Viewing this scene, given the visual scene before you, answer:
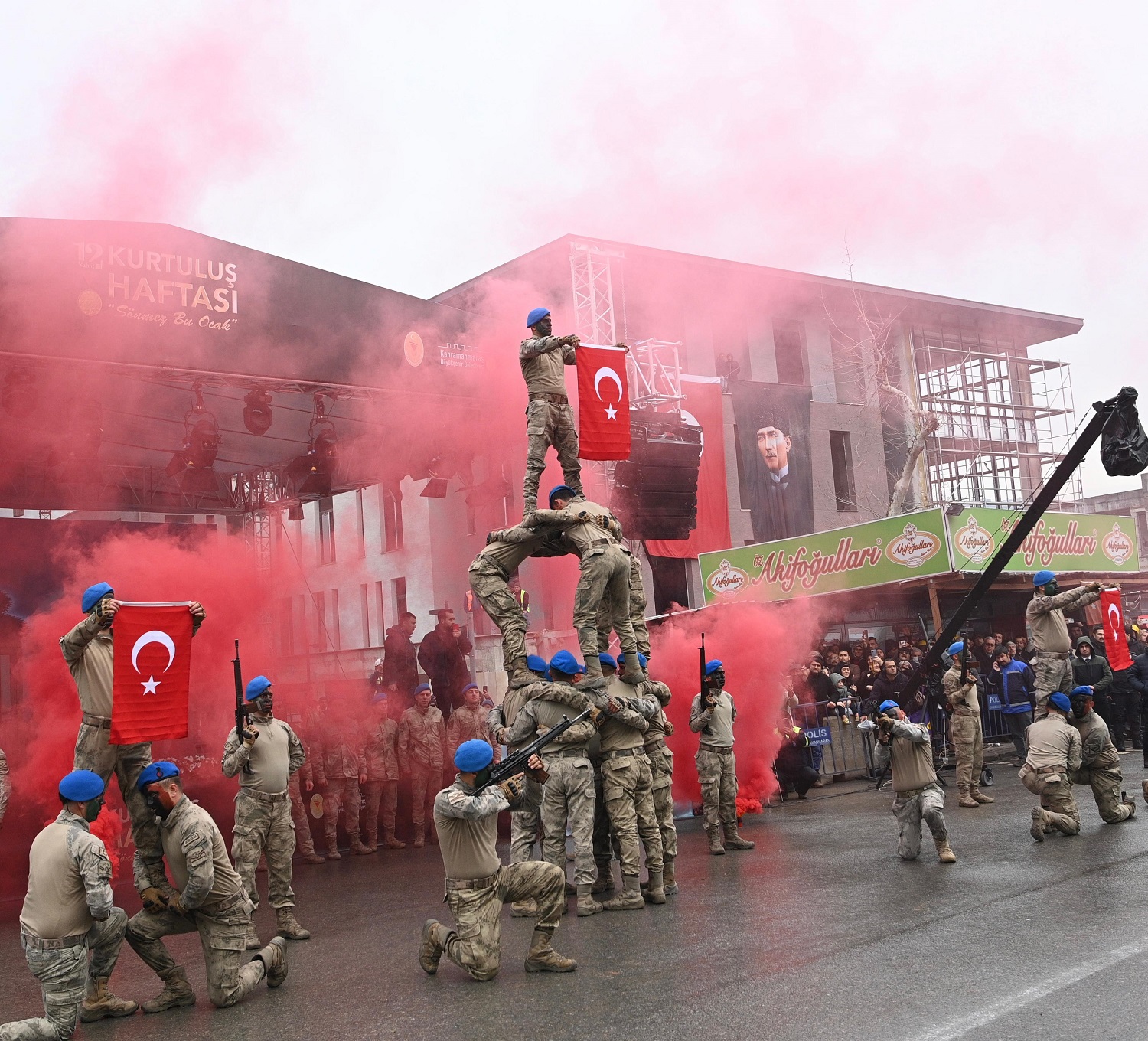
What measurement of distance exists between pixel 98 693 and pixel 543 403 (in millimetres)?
4481

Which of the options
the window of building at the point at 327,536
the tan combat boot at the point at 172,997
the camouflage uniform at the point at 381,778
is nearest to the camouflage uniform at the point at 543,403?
the camouflage uniform at the point at 381,778

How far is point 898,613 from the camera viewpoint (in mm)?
27000

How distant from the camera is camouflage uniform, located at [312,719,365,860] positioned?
45.0ft

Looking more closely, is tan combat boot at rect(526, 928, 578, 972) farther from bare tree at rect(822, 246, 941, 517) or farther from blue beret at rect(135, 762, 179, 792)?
bare tree at rect(822, 246, 941, 517)

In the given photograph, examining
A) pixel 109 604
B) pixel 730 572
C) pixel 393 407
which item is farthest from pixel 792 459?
pixel 109 604

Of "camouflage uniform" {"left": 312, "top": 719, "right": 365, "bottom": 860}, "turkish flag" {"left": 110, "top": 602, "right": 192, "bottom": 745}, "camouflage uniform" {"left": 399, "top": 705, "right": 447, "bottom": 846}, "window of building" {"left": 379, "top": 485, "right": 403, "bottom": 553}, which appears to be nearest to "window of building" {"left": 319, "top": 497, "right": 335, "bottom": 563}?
"window of building" {"left": 379, "top": 485, "right": 403, "bottom": 553}

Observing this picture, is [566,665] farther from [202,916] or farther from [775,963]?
[202,916]

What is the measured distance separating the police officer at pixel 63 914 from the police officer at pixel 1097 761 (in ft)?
29.3

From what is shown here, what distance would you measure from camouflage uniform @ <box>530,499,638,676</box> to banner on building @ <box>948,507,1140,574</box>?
9.73 meters

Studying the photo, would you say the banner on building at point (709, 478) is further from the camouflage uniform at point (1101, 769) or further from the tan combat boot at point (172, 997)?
the tan combat boot at point (172, 997)

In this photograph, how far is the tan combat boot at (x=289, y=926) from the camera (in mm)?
8594

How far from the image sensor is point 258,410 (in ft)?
49.6

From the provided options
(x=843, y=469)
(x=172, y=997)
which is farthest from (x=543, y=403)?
(x=843, y=469)

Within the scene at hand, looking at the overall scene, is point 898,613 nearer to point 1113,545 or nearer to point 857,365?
point 1113,545
